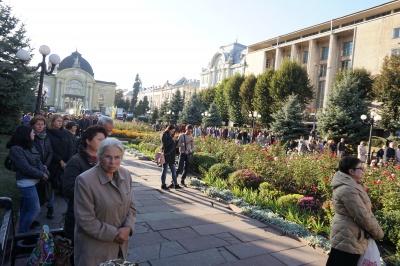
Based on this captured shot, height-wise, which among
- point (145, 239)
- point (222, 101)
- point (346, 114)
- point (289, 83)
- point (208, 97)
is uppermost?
point (289, 83)

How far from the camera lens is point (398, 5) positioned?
31312mm

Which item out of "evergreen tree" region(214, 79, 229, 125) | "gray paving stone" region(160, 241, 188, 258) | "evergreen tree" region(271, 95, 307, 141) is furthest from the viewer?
"evergreen tree" region(214, 79, 229, 125)

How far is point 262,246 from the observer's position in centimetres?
435

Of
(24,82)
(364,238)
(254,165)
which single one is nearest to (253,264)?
(364,238)

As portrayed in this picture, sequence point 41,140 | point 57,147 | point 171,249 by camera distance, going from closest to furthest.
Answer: point 171,249
point 41,140
point 57,147

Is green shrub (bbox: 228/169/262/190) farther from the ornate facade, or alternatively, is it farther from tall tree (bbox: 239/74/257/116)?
the ornate facade

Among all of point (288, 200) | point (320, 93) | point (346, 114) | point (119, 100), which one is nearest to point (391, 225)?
point (288, 200)

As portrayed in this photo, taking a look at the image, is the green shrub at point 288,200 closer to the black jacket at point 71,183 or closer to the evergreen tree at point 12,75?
the black jacket at point 71,183

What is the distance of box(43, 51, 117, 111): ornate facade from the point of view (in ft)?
247

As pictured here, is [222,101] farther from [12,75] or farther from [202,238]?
[202,238]

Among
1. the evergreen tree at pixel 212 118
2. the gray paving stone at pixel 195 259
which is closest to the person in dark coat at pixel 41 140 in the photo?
the gray paving stone at pixel 195 259

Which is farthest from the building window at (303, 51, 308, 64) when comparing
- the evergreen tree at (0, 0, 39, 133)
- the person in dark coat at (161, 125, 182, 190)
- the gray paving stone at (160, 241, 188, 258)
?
the gray paving stone at (160, 241, 188, 258)

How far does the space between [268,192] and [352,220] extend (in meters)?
4.01

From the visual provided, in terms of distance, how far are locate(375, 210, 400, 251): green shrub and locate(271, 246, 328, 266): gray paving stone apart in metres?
1.15
